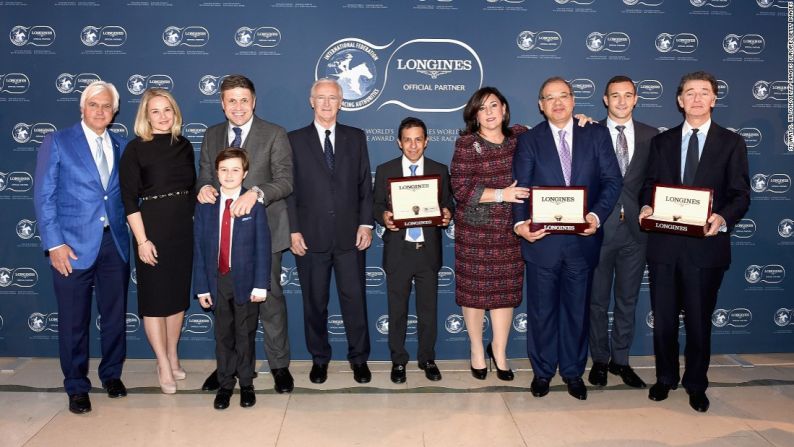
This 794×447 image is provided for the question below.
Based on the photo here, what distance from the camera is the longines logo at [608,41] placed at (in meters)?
4.73

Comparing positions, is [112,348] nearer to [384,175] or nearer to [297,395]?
[297,395]

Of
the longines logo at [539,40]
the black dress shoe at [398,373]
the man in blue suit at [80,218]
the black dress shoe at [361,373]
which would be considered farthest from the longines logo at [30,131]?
the longines logo at [539,40]

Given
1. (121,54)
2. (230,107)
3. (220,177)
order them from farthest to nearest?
(121,54) → (230,107) → (220,177)

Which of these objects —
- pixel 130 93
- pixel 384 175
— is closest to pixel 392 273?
pixel 384 175

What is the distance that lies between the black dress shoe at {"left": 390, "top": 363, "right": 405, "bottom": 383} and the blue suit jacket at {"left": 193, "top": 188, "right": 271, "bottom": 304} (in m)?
1.12

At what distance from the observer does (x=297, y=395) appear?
403 centimetres

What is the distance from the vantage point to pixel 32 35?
463 cm

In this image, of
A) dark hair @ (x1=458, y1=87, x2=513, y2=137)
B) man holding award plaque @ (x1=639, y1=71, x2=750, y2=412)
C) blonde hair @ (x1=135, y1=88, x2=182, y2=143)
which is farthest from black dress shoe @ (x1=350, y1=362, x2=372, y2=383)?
blonde hair @ (x1=135, y1=88, x2=182, y2=143)

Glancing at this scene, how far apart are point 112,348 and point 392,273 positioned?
1.86 metres

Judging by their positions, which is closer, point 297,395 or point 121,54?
point 297,395

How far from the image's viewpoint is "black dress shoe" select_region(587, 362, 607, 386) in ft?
13.5

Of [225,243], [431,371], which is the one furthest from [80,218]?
[431,371]

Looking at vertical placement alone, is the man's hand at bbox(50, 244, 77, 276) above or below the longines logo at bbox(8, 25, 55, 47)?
below

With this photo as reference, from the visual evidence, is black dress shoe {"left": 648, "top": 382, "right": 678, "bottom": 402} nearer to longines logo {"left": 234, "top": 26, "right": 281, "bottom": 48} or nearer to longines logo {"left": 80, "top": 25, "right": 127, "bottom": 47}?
longines logo {"left": 234, "top": 26, "right": 281, "bottom": 48}
